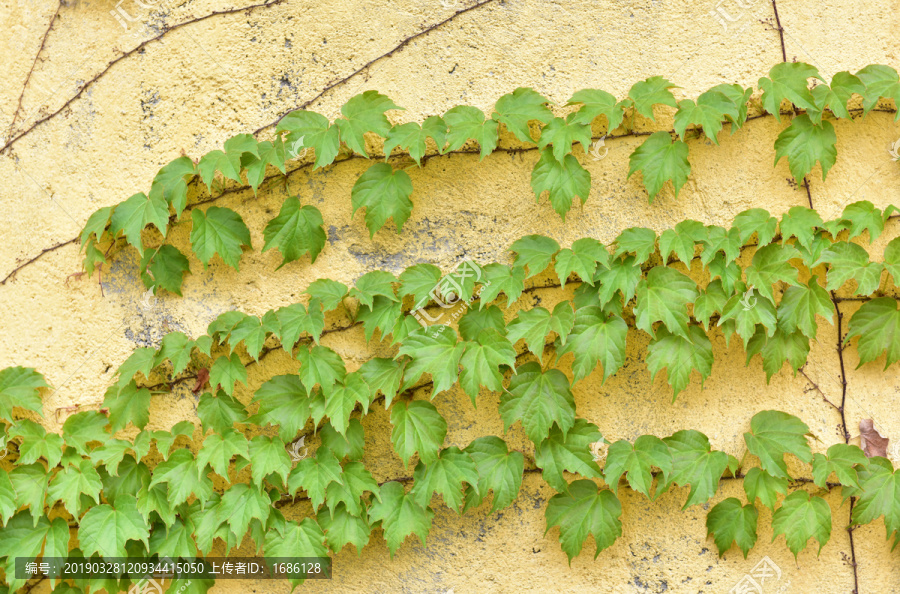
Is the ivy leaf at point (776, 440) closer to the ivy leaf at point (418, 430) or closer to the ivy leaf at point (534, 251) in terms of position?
the ivy leaf at point (534, 251)

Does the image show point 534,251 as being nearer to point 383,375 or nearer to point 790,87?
point 383,375

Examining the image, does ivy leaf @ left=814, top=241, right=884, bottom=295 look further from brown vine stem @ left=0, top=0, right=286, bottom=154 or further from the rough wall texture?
brown vine stem @ left=0, top=0, right=286, bottom=154

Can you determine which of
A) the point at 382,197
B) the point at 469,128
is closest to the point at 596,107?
the point at 469,128

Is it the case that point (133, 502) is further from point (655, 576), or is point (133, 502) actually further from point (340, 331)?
point (655, 576)

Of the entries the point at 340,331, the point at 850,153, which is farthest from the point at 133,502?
the point at 850,153

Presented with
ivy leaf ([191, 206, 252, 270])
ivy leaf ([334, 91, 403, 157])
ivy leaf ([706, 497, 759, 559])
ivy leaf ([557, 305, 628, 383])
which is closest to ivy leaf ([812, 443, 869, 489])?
ivy leaf ([706, 497, 759, 559])

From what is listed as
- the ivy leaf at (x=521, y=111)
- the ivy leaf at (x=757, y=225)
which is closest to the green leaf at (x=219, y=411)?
the ivy leaf at (x=521, y=111)
